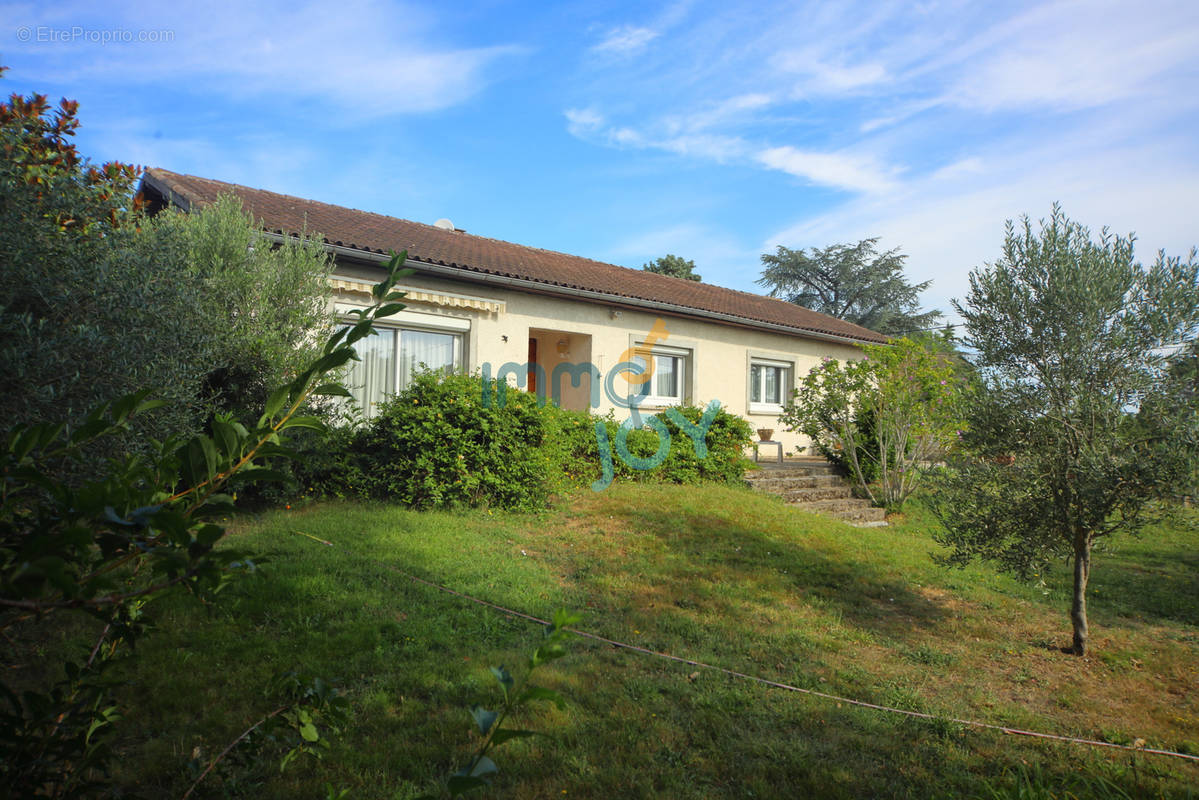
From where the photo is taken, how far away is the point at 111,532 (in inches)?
39.4

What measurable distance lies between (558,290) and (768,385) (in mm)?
7063

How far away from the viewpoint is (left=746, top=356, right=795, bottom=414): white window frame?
50.2 feet

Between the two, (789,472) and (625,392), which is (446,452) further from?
(789,472)

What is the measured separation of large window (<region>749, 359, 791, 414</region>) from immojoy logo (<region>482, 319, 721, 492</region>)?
312 cm

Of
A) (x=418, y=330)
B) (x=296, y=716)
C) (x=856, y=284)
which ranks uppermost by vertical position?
(x=856, y=284)

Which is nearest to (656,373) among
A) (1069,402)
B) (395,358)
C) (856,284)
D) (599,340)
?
(599,340)

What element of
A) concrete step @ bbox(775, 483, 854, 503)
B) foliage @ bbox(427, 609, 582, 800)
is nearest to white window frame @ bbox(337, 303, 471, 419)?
concrete step @ bbox(775, 483, 854, 503)

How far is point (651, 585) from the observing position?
6375 millimetres

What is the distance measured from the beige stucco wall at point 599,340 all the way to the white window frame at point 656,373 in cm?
12

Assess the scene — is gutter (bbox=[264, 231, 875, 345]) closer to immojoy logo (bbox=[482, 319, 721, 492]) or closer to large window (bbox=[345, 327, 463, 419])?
immojoy logo (bbox=[482, 319, 721, 492])

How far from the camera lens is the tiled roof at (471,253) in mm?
10086

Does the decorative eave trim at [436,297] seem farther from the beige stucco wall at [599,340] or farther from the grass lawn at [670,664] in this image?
the grass lawn at [670,664]

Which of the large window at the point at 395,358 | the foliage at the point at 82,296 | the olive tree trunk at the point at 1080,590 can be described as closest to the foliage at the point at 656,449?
the large window at the point at 395,358

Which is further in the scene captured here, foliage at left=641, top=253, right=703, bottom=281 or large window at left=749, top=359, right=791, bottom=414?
foliage at left=641, top=253, right=703, bottom=281
